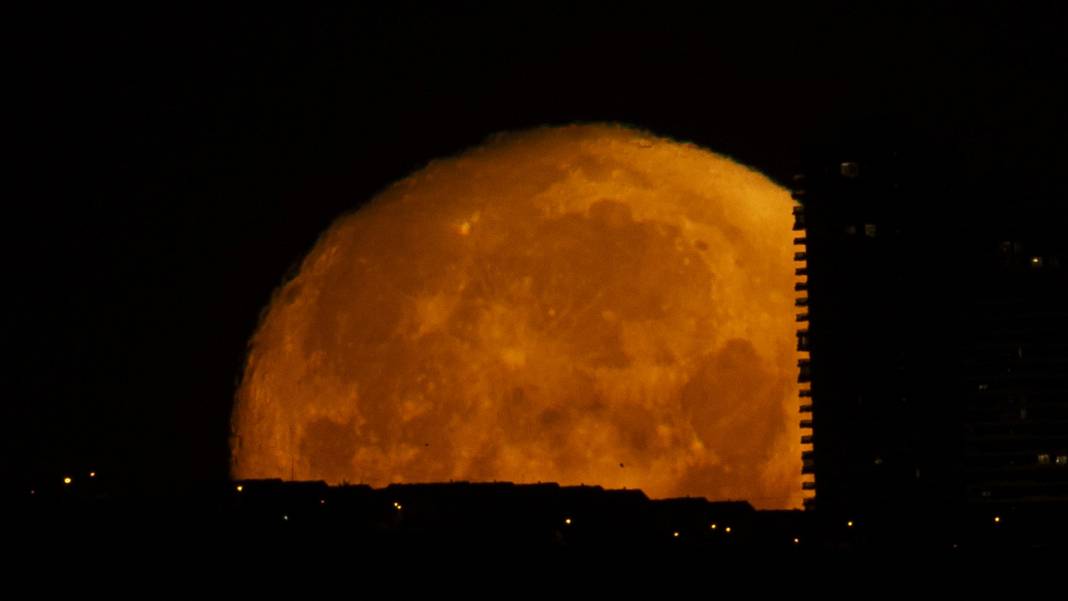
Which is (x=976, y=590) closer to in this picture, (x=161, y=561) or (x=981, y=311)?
(x=161, y=561)

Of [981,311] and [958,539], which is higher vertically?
[981,311]

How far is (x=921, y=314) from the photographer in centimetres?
12900

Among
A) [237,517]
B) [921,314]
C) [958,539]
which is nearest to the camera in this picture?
[237,517]

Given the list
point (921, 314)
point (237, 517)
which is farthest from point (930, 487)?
point (237, 517)

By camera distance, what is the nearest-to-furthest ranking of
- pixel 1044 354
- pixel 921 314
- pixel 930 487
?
pixel 930 487
pixel 921 314
pixel 1044 354

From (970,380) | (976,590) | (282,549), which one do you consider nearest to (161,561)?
(282,549)

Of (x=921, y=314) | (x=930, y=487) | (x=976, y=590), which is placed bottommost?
(x=976, y=590)

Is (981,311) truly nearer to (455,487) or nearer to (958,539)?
(958,539)

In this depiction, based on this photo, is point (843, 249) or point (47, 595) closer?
point (47, 595)

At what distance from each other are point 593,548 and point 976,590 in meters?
18.9

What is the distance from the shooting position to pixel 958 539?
9994 cm

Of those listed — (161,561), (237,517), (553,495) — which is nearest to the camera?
(161,561)

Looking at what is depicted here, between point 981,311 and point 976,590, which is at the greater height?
point 981,311

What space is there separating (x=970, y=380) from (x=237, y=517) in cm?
7849
